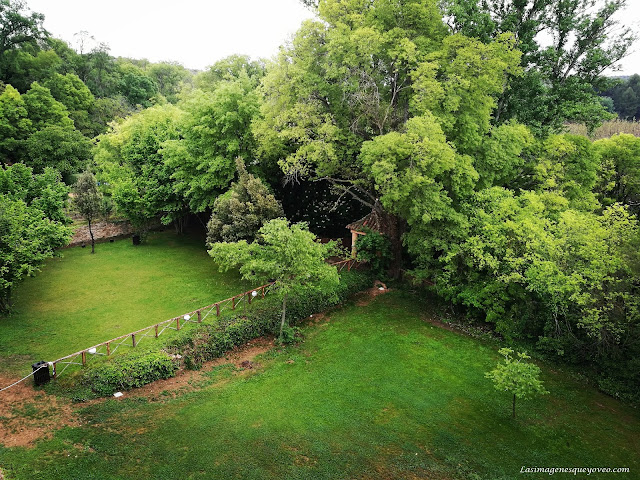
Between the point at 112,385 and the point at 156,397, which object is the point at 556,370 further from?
the point at 112,385

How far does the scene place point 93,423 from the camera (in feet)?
37.7

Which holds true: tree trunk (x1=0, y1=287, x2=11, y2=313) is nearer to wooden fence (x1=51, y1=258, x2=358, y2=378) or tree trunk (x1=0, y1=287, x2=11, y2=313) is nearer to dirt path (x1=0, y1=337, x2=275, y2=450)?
dirt path (x1=0, y1=337, x2=275, y2=450)

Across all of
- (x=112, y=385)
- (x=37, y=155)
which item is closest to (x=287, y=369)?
(x=112, y=385)

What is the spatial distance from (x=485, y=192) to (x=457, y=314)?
5.59 meters

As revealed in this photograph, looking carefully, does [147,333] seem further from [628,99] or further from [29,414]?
[628,99]

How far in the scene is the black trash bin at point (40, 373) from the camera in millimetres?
12775

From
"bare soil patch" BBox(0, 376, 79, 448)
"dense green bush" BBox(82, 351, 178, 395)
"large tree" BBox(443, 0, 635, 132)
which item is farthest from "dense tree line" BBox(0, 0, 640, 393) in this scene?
"bare soil patch" BBox(0, 376, 79, 448)

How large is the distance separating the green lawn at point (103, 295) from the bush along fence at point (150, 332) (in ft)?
2.92

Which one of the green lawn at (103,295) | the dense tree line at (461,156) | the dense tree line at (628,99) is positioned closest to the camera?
the dense tree line at (461,156)

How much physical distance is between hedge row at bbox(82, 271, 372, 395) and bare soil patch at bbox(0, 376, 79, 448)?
1.12 metres

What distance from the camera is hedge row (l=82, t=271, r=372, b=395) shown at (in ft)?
43.0

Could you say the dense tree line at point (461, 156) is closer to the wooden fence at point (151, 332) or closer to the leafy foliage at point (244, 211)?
the leafy foliage at point (244, 211)

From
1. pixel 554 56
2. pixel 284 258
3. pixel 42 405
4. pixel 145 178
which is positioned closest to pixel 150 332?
pixel 42 405

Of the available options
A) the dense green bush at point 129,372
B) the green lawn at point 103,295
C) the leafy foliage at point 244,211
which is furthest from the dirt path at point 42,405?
the leafy foliage at point 244,211
